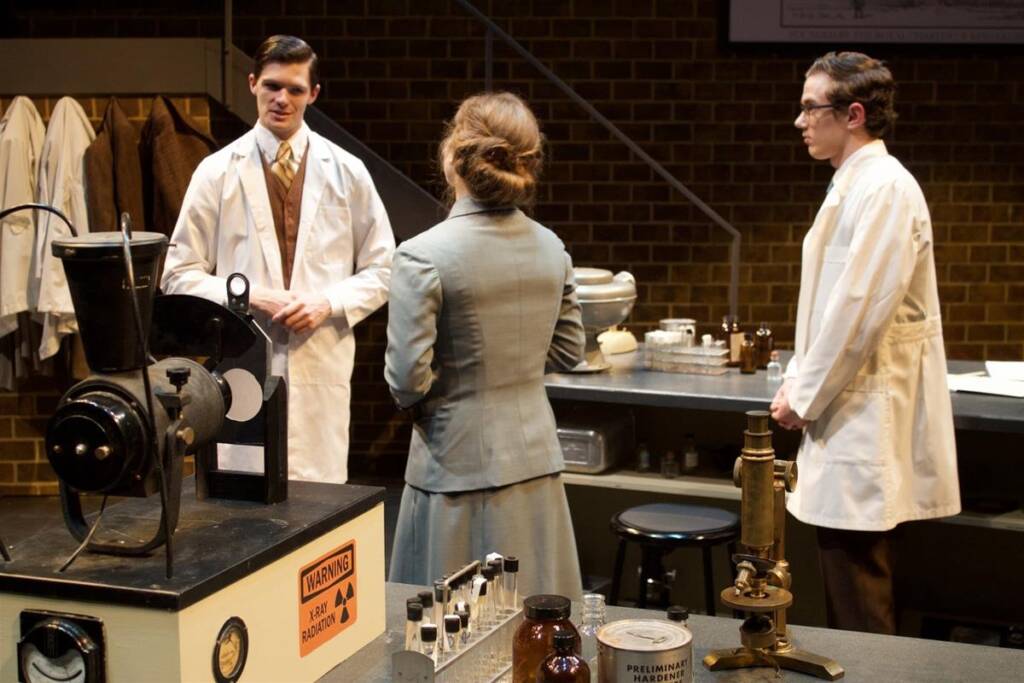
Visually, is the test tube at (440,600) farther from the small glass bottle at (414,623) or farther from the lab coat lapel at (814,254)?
the lab coat lapel at (814,254)

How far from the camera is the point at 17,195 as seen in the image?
505cm

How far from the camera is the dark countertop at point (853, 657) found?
1778mm

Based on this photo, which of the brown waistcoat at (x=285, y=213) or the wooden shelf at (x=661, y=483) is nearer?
the brown waistcoat at (x=285, y=213)

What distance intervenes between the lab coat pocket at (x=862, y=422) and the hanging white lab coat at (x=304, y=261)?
119 centimetres

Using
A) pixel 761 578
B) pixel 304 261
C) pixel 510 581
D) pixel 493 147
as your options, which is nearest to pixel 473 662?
pixel 510 581

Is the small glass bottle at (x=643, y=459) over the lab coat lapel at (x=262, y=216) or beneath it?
beneath

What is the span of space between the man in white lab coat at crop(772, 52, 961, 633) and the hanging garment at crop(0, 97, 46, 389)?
311 centimetres

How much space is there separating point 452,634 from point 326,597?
20cm

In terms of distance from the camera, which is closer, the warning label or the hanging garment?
the warning label

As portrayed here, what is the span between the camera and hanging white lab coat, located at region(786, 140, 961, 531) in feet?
10.2

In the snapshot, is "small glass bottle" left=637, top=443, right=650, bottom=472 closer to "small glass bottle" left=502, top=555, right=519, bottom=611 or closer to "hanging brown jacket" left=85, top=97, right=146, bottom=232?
"small glass bottle" left=502, top=555, right=519, bottom=611

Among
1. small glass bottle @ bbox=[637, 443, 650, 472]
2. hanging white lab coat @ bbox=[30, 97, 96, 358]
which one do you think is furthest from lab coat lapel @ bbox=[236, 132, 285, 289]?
hanging white lab coat @ bbox=[30, 97, 96, 358]

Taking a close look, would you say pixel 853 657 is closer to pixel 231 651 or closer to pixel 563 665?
pixel 563 665

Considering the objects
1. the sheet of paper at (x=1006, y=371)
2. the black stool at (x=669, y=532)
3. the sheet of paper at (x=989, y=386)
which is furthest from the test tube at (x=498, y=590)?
the sheet of paper at (x=1006, y=371)
